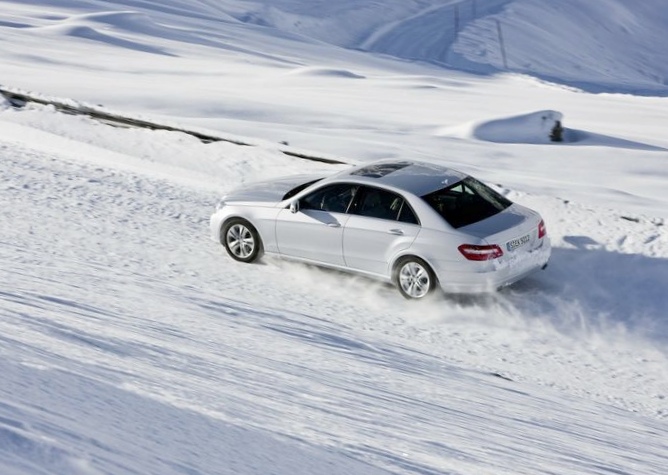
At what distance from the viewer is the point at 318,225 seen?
415 inches

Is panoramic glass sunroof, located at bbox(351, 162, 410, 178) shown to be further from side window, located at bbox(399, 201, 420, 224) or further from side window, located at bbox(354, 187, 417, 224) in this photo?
side window, located at bbox(399, 201, 420, 224)

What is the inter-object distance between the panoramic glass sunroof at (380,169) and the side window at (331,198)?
27 cm

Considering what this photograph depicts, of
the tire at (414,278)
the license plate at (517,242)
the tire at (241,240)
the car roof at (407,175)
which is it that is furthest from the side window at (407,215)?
the tire at (241,240)

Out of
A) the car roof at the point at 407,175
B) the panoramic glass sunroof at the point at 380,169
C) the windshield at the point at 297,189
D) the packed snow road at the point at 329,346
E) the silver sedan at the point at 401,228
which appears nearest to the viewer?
the packed snow road at the point at 329,346

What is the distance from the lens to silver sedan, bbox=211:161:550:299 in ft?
32.0

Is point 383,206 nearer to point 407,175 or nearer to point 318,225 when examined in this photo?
point 407,175

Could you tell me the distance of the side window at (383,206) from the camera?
33.1ft

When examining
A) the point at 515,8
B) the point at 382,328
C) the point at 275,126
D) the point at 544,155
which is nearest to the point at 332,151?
the point at 275,126

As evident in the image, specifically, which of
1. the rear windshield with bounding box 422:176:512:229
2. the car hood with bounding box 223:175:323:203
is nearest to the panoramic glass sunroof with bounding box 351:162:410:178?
the rear windshield with bounding box 422:176:512:229

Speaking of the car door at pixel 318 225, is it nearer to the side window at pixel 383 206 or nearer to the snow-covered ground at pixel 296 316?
the side window at pixel 383 206

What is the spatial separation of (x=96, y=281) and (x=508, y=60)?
46.5 m

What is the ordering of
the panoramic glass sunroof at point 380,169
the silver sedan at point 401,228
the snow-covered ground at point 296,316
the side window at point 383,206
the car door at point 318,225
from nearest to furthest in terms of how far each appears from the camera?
the snow-covered ground at point 296,316 → the silver sedan at point 401,228 → the side window at point 383,206 → the car door at point 318,225 → the panoramic glass sunroof at point 380,169

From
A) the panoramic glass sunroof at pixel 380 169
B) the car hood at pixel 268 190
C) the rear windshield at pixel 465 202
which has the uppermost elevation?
the panoramic glass sunroof at pixel 380 169

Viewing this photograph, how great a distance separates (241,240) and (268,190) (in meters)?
0.65
